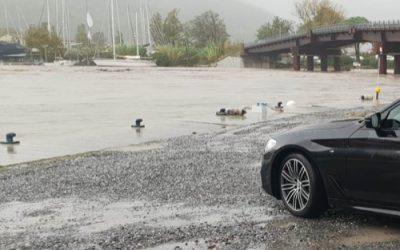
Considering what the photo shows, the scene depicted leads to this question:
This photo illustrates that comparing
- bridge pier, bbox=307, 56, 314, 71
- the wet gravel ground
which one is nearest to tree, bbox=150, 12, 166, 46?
bridge pier, bbox=307, 56, 314, 71

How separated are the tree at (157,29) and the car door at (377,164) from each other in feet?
470

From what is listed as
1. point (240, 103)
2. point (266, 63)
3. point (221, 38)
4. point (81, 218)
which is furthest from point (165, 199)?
point (221, 38)

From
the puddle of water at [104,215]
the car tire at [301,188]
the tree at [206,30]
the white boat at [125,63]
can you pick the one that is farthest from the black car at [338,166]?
the tree at [206,30]

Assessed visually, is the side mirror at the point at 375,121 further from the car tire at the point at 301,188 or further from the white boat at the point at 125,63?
the white boat at the point at 125,63

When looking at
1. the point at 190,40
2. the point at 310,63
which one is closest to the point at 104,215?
the point at 310,63

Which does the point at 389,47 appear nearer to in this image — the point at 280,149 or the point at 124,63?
the point at 124,63

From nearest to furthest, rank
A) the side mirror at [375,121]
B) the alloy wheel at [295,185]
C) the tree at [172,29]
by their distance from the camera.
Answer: the side mirror at [375,121], the alloy wheel at [295,185], the tree at [172,29]

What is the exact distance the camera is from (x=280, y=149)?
6.90m

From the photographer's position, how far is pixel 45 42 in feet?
444

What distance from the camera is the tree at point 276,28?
146 metres

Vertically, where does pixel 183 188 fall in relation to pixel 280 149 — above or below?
below

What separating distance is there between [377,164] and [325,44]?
97.1m

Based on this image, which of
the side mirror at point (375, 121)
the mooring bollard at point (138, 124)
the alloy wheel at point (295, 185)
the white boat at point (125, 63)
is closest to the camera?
the side mirror at point (375, 121)

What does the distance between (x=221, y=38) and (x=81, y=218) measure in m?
154
